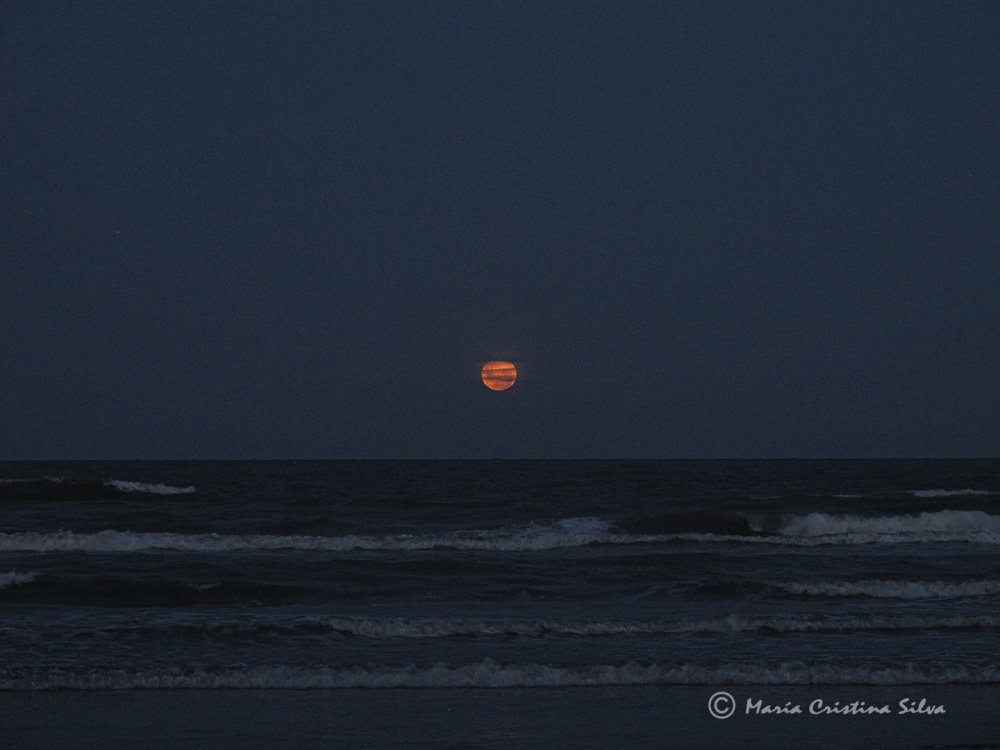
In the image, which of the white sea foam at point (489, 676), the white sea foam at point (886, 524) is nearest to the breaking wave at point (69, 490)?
the white sea foam at point (886, 524)

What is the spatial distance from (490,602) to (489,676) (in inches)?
191

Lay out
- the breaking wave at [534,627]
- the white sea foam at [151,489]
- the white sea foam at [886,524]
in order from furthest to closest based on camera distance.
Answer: the white sea foam at [151,489], the white sea foam at [886,524], the breaking wave at [534,627]

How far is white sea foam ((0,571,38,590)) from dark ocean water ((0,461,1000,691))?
0.04m

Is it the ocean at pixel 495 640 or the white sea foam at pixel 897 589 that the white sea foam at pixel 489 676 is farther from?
the white sea foam at pixel 897 589

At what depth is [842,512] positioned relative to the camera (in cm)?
3042

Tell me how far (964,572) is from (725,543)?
20.0ft

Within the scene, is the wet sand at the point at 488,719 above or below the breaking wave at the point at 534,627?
below

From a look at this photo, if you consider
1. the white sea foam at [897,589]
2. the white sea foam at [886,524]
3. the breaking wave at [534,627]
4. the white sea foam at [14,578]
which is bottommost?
the breaking wave at [534,627]

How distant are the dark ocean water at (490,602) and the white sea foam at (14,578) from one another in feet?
0.13

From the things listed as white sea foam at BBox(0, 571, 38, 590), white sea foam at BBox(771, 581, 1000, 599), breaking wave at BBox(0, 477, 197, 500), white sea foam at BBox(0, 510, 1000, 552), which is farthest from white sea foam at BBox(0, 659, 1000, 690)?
breaking wave at BBox(0, 477, 197, 500)

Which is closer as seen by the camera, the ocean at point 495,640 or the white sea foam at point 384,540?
the ocean at point 495,640

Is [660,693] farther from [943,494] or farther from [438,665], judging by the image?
[943,494]

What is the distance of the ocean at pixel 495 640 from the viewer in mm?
7414

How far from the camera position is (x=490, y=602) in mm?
13641
